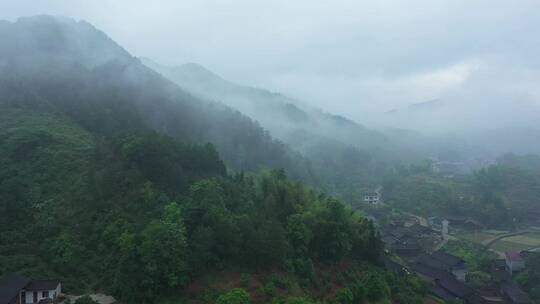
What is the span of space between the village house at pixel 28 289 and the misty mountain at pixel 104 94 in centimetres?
1920

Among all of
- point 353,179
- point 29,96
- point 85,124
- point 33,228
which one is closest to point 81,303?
point 33,228

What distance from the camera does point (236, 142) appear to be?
170 ft

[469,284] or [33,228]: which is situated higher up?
[33,228]

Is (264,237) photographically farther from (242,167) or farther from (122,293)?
(242,167)

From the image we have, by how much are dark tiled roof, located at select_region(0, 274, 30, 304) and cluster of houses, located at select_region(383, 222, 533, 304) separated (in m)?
19.5

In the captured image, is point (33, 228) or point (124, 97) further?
point (124, 97)

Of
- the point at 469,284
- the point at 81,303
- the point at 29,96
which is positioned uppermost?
the point at 29,96

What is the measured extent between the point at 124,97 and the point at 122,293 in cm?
3015

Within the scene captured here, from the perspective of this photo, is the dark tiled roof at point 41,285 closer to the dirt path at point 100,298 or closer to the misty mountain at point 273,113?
the dirt path at point 100,298

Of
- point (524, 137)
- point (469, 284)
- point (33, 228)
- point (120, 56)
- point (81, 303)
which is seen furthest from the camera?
point (524, 137)

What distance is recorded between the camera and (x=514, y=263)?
3256 centimetres

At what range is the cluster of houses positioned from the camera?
1077 inches

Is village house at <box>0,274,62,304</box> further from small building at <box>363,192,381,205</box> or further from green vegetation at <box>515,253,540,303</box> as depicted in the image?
small building at <box>363,192,381,205</box>

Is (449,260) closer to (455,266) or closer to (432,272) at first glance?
(455,266)
